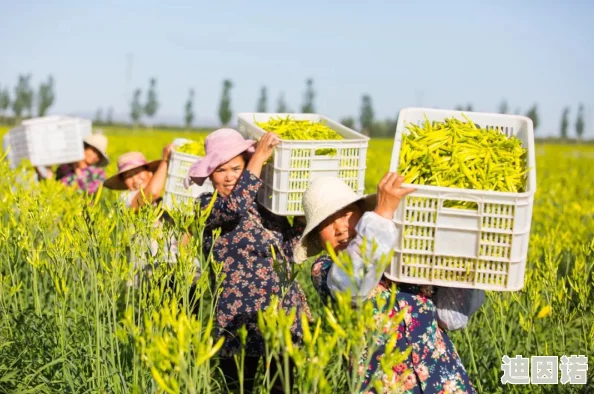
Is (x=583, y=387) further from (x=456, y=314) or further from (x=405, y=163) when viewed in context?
(x=405, y=163)

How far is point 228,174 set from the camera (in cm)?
322

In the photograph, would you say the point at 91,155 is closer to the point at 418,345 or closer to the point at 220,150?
the point at 220,150

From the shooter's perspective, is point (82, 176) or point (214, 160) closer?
point (214, 160)

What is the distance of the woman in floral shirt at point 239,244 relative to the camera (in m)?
3.12

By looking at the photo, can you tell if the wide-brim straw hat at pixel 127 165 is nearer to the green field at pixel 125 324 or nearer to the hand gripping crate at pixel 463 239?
the green field at pixel 125 324

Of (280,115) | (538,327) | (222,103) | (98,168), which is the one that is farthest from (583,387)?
(222,103)

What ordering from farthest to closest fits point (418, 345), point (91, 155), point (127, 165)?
point (91, 155) < point (127, 165) < point (418, 345)

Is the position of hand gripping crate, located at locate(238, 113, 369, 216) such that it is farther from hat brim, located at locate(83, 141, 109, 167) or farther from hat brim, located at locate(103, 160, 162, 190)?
hat brim, located at locate(83, 141, 109, 167)

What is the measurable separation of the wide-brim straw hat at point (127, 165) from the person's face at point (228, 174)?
1.62 metres

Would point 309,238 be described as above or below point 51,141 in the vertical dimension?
above

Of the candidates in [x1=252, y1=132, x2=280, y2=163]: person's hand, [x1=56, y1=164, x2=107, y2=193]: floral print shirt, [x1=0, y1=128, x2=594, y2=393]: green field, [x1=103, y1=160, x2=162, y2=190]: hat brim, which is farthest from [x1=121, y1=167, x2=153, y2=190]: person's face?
[x1=252, y1=132, x2=280, y2=163]: person's hand

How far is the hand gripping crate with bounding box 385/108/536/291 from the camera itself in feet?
7.15

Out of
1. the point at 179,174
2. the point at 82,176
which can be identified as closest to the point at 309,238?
the point at 179,174

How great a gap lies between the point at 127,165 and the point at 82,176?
5.33 ft
